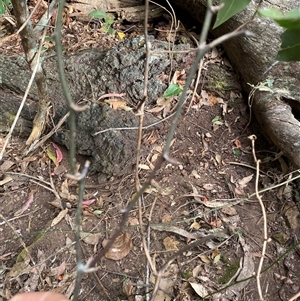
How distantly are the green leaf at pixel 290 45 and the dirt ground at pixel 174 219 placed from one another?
1.72ft

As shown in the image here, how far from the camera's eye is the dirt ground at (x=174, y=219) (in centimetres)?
142

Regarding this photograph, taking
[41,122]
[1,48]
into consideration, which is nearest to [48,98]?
[41,122]

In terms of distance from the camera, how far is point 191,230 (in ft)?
5.02

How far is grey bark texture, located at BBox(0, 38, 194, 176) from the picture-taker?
1702 millimetres

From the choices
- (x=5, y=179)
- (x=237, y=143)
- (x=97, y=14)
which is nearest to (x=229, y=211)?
(x=237, y=143)

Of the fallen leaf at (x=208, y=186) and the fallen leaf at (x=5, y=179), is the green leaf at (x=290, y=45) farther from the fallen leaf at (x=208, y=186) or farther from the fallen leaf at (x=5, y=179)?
the fallen leaf at (x=5, y=179)

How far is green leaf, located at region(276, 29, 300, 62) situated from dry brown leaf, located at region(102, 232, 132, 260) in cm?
83

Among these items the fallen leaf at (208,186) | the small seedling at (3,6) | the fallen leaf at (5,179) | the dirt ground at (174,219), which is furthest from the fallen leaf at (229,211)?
the small seedling at (3,6)

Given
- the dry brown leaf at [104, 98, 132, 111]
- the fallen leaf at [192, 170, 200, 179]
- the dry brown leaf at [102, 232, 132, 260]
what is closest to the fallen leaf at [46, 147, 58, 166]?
the dry brown leaf at [104, 98, 132, 111]

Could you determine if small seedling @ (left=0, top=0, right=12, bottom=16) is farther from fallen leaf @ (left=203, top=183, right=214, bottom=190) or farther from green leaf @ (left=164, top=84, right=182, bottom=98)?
fallen leaf @ (left=203, top=183, right=214, bottom=190)

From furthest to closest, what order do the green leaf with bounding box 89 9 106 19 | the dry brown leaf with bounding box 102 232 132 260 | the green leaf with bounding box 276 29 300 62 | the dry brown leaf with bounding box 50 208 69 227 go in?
the green leaf with bounding box 89 9 106 19, the dry brown leaf with bounding box 50 208 69 227, the dry brown leaf with bounding box 102 232 132 260, the green leaf with bounding box 276 29 300 62

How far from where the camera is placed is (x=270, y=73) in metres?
1.82

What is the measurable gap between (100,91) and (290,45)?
1021 millimetres

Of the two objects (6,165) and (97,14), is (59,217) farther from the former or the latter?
(97,14)
